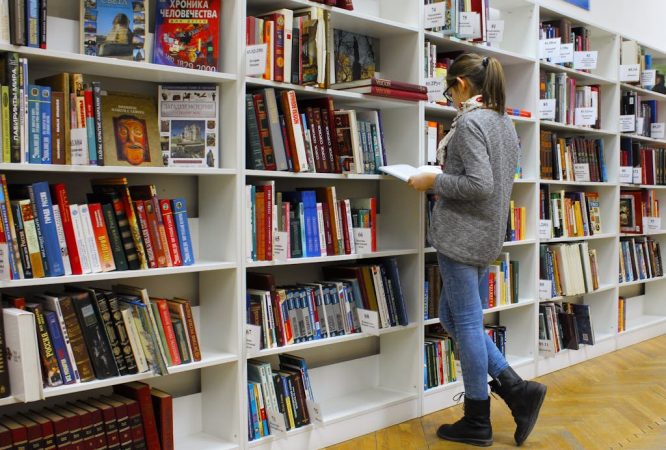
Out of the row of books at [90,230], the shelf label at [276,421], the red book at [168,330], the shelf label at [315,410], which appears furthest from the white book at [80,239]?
the shelf label at [315,410]

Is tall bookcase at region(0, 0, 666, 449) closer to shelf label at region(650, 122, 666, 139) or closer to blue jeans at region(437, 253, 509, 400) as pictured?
blue jeans at region(437, 253, 509, 400)

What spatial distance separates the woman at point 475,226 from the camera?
2734 mm

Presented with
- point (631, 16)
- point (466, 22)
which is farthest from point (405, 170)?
point (631, 16)

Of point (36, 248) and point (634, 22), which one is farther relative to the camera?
point (634, 22)

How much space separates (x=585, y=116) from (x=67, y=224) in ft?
10.4

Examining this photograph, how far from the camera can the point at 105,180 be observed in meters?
2.32

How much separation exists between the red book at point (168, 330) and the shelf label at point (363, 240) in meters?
0.90

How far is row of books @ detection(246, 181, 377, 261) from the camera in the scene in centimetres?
262

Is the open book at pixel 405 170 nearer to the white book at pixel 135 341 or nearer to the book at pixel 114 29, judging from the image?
the book at pixel 114 29

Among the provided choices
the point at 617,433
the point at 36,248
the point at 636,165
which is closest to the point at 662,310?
the point at 636,165

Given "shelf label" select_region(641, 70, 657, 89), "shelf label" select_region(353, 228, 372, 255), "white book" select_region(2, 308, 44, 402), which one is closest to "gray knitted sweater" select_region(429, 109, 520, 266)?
"shelf label" select_region(353, 228, 372, 255)

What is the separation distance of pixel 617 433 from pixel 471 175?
1.30m

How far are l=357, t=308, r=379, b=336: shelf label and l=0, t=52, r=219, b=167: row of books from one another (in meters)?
0.88

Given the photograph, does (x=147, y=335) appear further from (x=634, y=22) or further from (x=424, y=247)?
(x=634, y=22)
